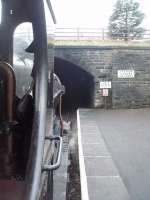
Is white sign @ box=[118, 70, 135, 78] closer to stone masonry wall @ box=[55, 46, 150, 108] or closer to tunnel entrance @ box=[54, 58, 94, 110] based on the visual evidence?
stone masonry wall @ box=[55, 46, 150, 108]

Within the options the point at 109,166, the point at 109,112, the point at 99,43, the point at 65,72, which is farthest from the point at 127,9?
the point at 109,166

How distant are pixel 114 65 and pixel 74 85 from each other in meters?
5.83

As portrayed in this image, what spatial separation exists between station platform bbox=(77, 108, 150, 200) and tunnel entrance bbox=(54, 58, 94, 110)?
9.11 meters

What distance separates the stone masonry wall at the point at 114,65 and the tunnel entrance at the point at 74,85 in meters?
2.71

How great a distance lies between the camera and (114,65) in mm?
22156

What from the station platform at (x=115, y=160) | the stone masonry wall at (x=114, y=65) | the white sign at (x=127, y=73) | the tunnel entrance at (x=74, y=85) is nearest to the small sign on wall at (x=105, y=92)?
the stone masonry wall at (x=114, y=65)

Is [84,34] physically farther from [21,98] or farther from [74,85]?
[21,98]

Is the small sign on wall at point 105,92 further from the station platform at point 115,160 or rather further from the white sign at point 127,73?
the station platform at point 115,160

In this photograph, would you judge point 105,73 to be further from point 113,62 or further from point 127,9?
point 127,9

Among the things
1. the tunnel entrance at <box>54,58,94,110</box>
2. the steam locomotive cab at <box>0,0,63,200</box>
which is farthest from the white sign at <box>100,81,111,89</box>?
the steam locomotive cab at <box>0,0,63,200</box>

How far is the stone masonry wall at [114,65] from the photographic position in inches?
868

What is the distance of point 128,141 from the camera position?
1177 centimetres

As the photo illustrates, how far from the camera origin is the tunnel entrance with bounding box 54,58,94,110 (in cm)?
2559

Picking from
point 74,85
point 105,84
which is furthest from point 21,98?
point 74,85
